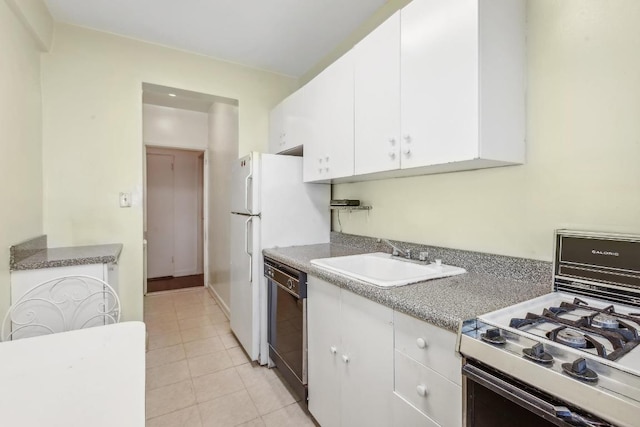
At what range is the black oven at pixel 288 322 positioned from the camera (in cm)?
171

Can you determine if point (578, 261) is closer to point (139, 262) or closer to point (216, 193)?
point (139, 262)

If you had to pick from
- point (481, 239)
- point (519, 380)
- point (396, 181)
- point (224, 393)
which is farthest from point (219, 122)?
point (519, 380)

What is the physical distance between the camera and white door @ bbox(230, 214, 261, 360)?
222 cm

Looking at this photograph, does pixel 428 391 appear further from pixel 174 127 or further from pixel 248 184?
pixel 174 127

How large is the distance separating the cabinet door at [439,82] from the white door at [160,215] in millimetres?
4489

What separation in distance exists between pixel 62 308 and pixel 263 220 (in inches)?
48.9

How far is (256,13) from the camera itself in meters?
2.04

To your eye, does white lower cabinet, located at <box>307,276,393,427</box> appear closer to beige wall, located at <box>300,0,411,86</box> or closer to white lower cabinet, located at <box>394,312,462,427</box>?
white lower cabinet, located at <box>394,312,462,427</box>

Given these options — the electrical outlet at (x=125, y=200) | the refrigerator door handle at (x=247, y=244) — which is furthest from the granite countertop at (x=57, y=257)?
the refrigerator door handle at (x=247, y=244)

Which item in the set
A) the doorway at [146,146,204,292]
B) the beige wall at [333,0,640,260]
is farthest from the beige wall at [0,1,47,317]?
the doorway at [146,146,204,292]

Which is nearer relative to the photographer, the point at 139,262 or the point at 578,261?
the point at 578,261

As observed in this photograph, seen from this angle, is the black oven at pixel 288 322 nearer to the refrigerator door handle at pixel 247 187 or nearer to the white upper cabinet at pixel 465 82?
the refrigerator door handle at pixel 247 187

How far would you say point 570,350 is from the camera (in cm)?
63

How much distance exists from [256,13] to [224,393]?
2557 millimetres
